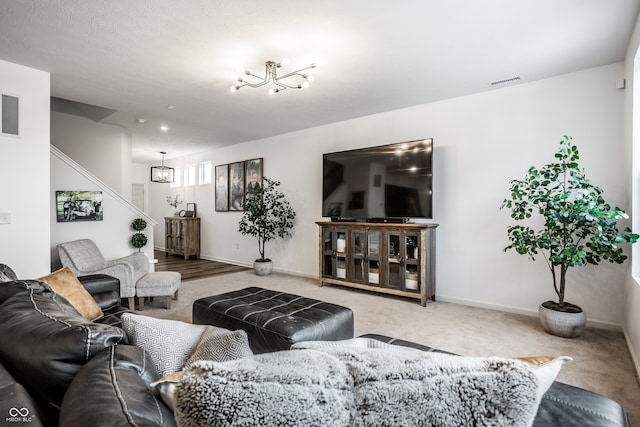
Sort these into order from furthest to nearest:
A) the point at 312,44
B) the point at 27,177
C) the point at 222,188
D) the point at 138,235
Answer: the point at 222,188 → the point at 138,235 → the point at 27,177 → the point at 312,44

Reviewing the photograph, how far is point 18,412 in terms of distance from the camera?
0.69 meters

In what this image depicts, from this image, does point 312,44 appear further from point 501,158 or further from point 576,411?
point 576,411

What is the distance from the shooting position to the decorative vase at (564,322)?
9.32ft

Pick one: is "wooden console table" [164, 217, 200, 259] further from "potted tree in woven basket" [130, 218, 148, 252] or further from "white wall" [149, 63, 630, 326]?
"white wall" [149, 63, 630, 326]

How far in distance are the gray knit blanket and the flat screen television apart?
3577 millimetres

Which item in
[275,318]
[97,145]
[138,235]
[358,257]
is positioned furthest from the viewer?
[97,145]

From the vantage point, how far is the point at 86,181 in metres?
4.31

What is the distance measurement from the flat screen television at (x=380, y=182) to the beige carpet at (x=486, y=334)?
1127mm

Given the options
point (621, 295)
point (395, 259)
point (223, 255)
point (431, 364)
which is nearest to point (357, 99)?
point (395, 259)

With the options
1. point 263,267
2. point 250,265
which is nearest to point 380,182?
point 263,267

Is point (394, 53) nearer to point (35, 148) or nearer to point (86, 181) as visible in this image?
point (35, 148)

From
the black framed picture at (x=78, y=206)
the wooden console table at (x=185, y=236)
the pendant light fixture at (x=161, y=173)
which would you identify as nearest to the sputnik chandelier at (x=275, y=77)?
the black framed picture at (x=78, y=206)

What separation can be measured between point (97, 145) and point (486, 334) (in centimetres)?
635

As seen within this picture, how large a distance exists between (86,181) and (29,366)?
4.23 meters
